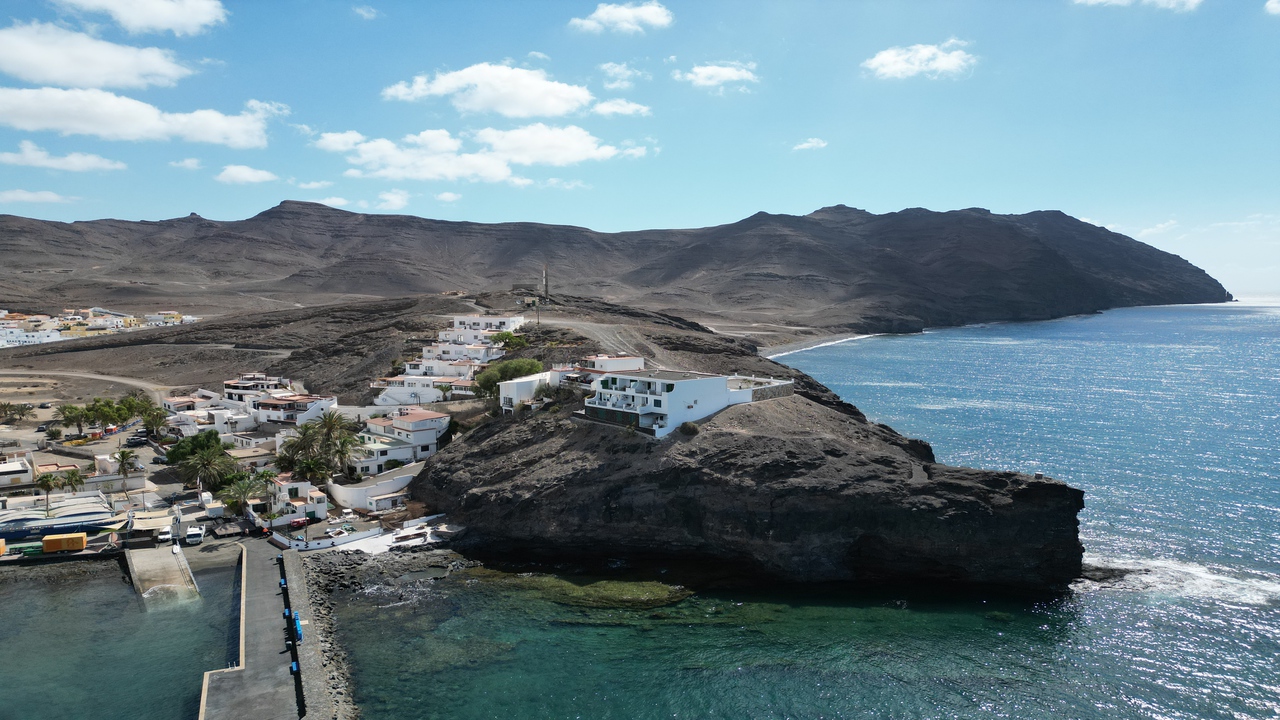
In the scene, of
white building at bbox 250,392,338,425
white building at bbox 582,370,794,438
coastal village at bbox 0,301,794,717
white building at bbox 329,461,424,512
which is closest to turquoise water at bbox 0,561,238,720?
coastal village at bbox 0,301,794,717

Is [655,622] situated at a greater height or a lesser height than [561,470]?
lesser

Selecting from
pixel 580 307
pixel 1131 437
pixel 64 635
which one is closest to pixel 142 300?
pixel 580 307

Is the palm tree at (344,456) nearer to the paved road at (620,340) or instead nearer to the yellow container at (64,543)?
the yellow container at (64,543)

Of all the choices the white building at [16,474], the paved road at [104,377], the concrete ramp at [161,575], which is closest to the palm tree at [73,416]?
the white building at [16,474]

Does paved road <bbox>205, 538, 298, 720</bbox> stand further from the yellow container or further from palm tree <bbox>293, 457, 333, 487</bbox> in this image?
palm tree <bbox>293, 457, 333, 487</bbox>

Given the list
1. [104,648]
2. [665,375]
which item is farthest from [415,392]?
[104,648]

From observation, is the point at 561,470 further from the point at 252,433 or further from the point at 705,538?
the point at 252,433
